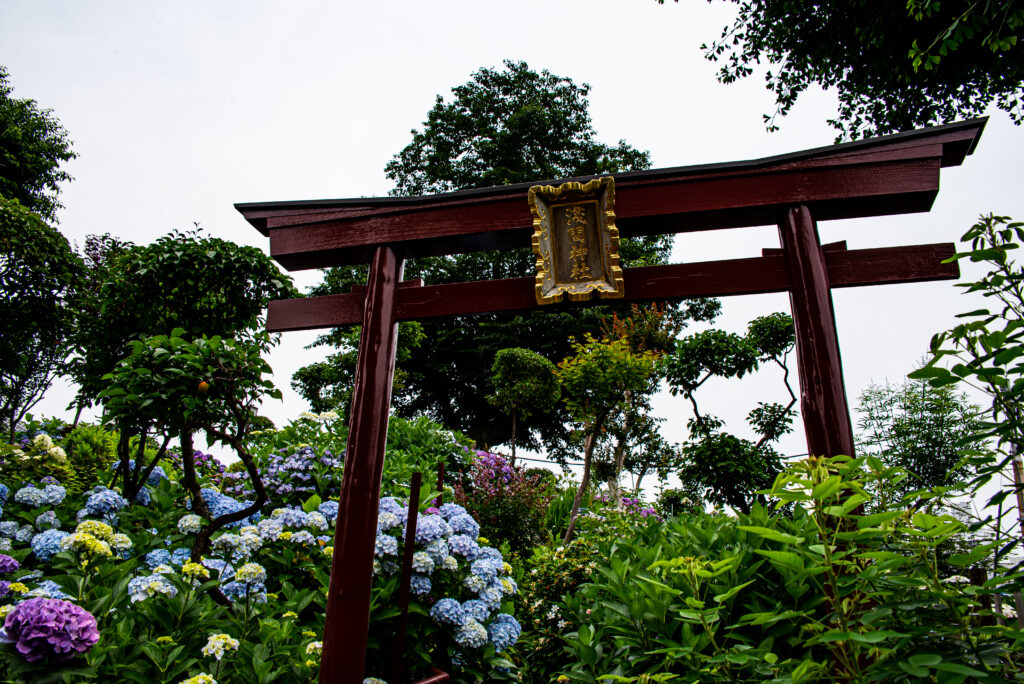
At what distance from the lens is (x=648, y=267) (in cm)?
320

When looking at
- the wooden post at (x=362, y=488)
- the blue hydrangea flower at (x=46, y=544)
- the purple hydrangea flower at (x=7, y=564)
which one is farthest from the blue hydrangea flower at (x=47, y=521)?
the wooden post at (x=362, y=488)

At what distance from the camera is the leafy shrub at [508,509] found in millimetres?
6949

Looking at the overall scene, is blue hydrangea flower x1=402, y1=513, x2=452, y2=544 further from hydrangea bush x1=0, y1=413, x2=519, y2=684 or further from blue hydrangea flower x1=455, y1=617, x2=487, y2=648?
blue hydrangea flower x1=455, y1=617, x2=487, y2=648

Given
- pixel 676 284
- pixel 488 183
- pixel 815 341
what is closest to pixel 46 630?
pixel 676 284

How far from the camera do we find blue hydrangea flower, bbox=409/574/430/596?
10.4 ft

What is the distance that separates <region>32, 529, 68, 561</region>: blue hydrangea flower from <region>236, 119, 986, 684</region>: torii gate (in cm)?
166

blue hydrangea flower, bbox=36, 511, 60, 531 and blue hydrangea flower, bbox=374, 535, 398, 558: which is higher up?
blue hydrangea flower, bbox=36, 511, 60, 531

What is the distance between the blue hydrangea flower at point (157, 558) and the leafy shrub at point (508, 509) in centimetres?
376

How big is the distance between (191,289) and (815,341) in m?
5.00

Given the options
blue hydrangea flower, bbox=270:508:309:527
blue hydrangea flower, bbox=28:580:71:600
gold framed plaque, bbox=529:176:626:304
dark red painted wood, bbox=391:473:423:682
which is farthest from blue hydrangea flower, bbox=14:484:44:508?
gold framed plaque, bbox=529:176:626:304

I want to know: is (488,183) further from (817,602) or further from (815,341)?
(817,602)

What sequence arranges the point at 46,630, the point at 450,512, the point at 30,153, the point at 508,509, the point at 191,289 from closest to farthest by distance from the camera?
1. the point at 46,630
2. the point at 450,512
3. the point at 191,289
4. the point at 508,509
5. the point at 30,153

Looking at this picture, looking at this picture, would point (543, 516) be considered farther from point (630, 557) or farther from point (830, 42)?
point (830, 42)

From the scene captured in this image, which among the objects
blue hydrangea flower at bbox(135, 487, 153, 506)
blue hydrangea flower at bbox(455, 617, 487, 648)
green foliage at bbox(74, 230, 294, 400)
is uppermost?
green foliage at bbox(74, 230, 294, 400)
